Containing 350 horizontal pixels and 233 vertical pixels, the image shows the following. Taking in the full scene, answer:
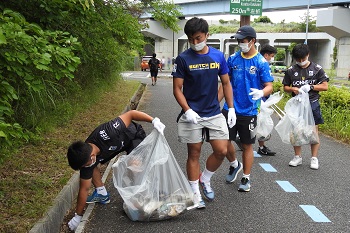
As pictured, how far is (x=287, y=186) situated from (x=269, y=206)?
0.76 meters

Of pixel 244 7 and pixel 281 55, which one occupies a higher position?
pixel 244 7

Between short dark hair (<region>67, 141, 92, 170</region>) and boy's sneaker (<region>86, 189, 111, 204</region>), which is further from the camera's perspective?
boy's sneaker (<region>86, 189, 111, 204</region>)

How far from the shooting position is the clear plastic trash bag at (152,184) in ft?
11.5

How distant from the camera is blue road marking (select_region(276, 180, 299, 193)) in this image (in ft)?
14.9

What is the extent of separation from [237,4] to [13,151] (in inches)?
467

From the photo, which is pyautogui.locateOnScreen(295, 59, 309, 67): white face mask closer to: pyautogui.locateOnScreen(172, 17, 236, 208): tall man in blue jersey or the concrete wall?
pyautogui.locateOnScreen(172, 17, 236, 208): tall man in blue jersey

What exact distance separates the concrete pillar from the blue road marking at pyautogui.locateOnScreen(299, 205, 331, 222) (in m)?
32.6

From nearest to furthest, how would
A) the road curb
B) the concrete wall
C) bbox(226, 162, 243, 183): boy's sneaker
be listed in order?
the road curb, bbox(226, 162, 243, 183): boy's sneaker, the concrete wall

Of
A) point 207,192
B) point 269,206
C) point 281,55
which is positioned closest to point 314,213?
point 269,206

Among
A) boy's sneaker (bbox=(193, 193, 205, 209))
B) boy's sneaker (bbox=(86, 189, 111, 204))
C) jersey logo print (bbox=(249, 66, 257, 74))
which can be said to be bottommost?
boy's sneaker (bbox=(86, 189, 111, 204))

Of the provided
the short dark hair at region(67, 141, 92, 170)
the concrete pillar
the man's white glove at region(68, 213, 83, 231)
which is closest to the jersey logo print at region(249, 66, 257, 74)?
the short dark hair at region(67, 141, 92, 170)

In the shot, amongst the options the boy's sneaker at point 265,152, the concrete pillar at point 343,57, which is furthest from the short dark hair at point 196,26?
the concrete pillar at point 343,57

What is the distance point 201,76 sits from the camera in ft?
12.2

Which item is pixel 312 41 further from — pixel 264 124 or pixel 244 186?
pixel 244 186
